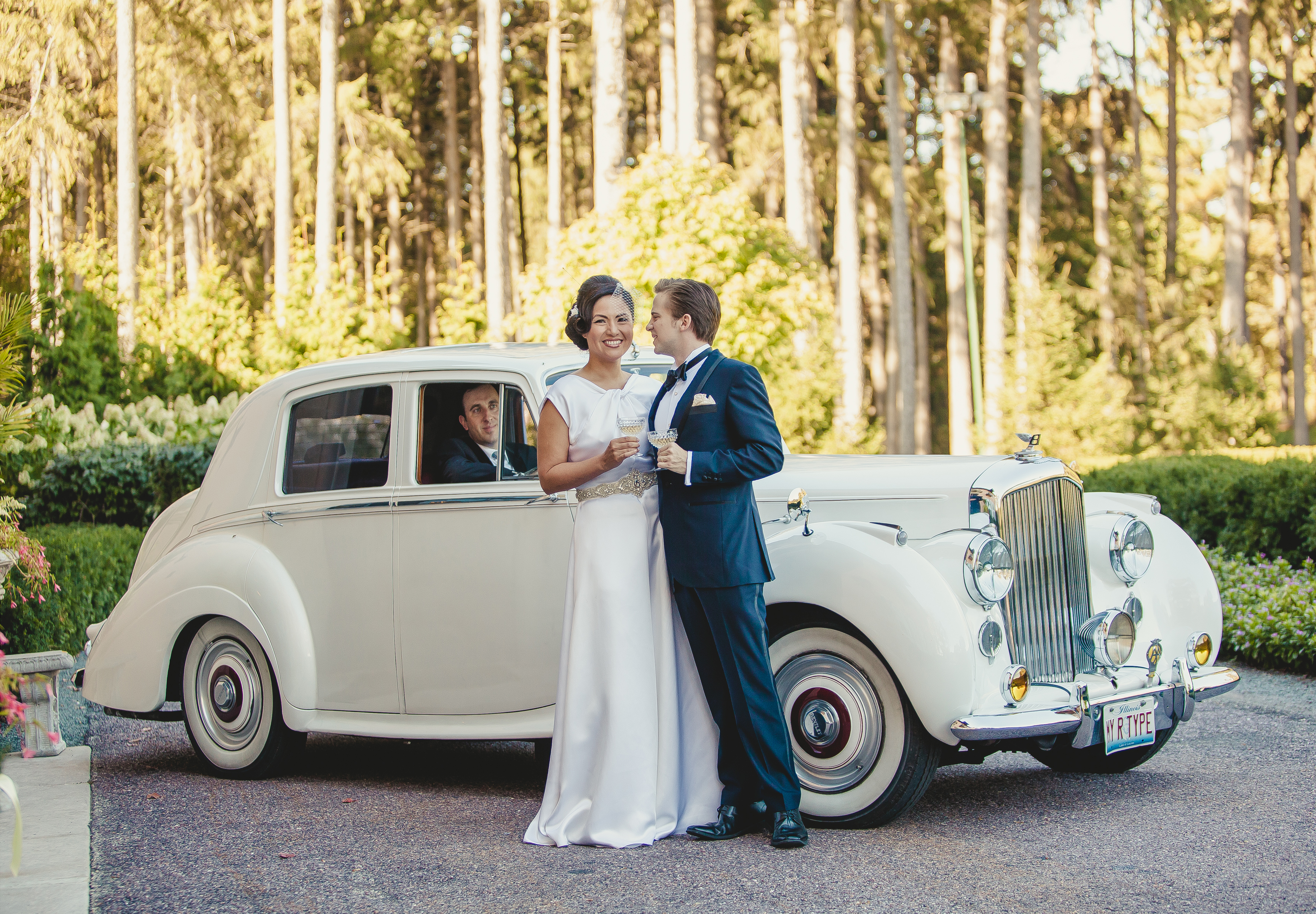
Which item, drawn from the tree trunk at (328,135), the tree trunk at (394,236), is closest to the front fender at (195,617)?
the tree trunk at (328,135)

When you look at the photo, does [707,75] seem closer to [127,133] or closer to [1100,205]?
[1100,205]

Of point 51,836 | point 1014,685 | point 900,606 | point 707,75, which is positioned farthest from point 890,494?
point 707,75

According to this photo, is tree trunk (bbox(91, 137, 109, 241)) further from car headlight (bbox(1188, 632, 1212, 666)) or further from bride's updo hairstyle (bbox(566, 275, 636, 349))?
car headlight (bbox(1188, 632, 1212, 666))

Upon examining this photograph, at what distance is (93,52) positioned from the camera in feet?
Result: 97.2

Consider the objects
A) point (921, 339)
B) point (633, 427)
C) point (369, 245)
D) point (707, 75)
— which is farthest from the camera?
point (921, 339)

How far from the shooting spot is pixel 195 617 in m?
6.53

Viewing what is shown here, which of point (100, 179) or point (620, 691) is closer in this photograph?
point (620, 691)

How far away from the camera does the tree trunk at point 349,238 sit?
23734 millimetres

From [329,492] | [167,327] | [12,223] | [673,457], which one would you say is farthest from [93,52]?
[673,457]

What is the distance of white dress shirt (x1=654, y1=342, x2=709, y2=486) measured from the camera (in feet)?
17.0

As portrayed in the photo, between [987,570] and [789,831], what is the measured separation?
4.08 feet

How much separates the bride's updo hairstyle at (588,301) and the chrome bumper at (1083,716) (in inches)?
80.1

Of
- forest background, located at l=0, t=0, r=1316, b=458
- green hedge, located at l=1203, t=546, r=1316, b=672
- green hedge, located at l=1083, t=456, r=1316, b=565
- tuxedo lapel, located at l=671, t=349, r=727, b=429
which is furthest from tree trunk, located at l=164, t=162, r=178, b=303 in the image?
tuxedo lapel, located at l=671, t=349, r=727, b=429

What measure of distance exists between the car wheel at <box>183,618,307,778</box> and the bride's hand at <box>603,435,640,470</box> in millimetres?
2407
